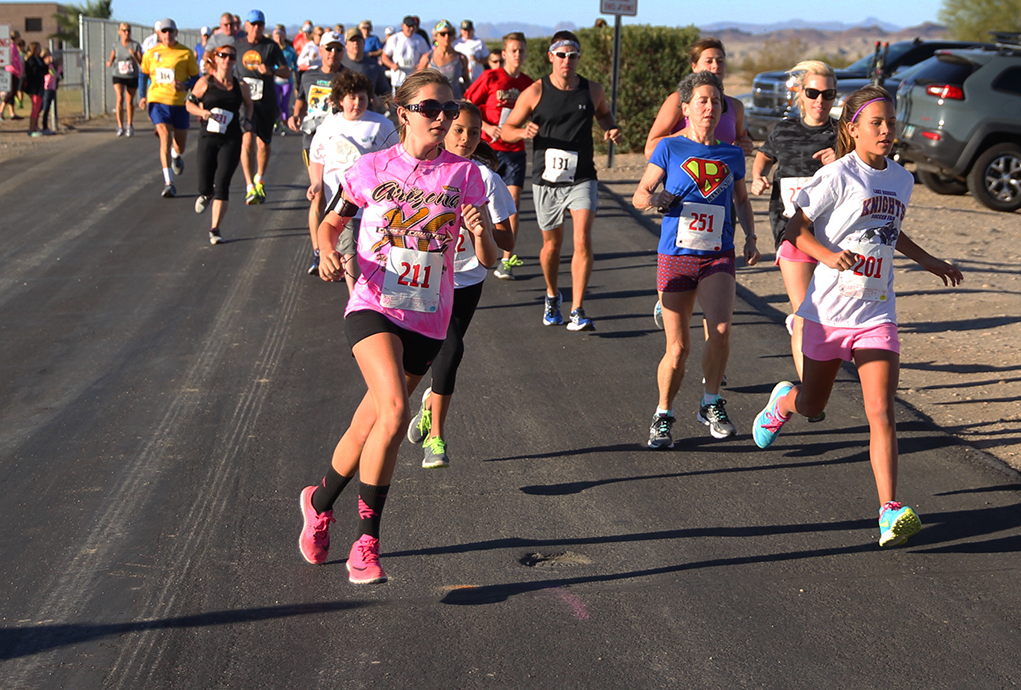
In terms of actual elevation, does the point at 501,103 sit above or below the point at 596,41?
below

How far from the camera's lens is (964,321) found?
8.91 meters

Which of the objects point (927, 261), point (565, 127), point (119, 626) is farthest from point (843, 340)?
point (565, 127)

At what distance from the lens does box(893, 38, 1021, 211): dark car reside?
14.0m

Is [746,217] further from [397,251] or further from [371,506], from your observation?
→ [371,506]

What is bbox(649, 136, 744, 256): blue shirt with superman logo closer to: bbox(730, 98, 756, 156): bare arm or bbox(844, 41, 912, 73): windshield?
bbox(730, 98, 756, 156): bare arm

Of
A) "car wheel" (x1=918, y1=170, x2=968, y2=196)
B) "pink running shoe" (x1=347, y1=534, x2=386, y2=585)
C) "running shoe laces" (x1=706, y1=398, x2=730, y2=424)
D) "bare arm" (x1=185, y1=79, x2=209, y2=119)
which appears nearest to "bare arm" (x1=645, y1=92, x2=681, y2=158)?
"running shoe laces" (x1=706, y1=398, x2=730, y2=424)

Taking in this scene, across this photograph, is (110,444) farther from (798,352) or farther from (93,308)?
(798,352)

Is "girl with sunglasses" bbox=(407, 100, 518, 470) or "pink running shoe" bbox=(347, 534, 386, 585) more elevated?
"girl with sunglasses" bbox=(407, 100, 518, 470)

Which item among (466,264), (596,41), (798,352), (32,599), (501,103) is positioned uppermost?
(596,41)

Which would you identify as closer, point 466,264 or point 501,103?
point 466,264

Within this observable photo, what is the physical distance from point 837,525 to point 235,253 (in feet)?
25.8

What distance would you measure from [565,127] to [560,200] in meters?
0.57

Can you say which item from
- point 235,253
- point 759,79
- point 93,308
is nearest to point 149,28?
point 759,79

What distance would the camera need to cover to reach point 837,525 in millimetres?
4980
